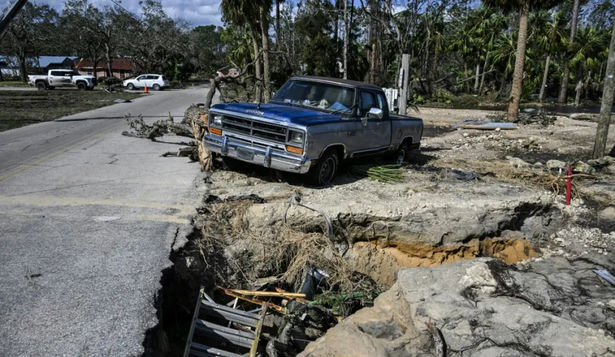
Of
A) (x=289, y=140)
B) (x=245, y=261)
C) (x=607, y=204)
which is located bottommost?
(x=245, y=261)

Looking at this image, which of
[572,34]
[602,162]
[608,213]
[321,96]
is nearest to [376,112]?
[321,96]

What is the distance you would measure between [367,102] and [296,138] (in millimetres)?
2066

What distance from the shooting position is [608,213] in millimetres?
7309

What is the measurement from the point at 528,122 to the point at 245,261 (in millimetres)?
18177

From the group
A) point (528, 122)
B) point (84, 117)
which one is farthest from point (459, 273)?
point (528, 122)

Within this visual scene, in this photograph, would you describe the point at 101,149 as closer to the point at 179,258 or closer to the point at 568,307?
the point at 179,258

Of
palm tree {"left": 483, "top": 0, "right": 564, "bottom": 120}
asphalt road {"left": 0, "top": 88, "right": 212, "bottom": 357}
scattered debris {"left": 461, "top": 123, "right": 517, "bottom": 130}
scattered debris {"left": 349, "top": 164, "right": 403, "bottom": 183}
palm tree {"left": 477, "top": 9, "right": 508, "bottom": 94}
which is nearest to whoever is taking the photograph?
asphalt road {"left": 0, "top": 88, "right": 212, "bottom": 357}

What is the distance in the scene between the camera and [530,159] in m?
11.8

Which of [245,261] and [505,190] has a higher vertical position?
[505,190]

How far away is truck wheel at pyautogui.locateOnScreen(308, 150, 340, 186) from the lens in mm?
7465

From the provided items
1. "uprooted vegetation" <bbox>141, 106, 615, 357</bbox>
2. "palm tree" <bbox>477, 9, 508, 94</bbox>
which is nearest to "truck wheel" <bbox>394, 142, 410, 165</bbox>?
"uprooted vegetation" <bbox>141, 106, 615, 357</bbox>

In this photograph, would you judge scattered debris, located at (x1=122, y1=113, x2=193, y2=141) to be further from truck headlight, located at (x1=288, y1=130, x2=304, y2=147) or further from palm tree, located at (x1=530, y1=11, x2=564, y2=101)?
palm tree, located at (x1=530, y1=11, x2=564, y2=101)

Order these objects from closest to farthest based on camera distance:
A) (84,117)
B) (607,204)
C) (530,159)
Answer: (607,204), (530,159), (84,117)

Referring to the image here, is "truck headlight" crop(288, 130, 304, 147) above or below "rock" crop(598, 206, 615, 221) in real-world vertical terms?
above
